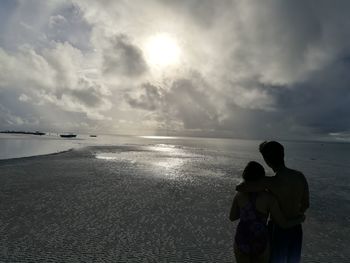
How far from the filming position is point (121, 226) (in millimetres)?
13203

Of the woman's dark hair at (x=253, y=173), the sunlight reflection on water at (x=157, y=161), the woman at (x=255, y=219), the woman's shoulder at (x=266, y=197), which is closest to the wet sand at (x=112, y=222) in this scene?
the woman at (x=255, y=219)

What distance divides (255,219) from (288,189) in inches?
26.3

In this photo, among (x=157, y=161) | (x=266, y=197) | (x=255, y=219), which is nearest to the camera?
(x=266, y=197)

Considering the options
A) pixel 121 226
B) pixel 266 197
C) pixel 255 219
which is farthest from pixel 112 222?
pixel 266 197

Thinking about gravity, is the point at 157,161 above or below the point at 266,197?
below

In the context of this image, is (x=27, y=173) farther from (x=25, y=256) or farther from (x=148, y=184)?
(x=25, y=256)

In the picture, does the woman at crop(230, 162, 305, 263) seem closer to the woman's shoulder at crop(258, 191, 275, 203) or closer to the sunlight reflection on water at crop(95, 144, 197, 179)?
the woman's shoulder at crop(258, 191, 275, 203)

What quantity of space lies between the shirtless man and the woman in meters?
0.11

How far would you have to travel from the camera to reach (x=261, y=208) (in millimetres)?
4504

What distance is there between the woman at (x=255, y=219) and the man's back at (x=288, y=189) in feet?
0.37

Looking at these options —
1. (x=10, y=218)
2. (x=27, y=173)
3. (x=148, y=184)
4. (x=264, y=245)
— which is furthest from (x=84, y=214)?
(x=27, y=173)

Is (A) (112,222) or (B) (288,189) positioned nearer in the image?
(B) (288,189)

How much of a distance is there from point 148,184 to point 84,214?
1026cm

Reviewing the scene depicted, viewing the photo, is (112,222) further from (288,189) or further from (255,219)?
(288,189)
